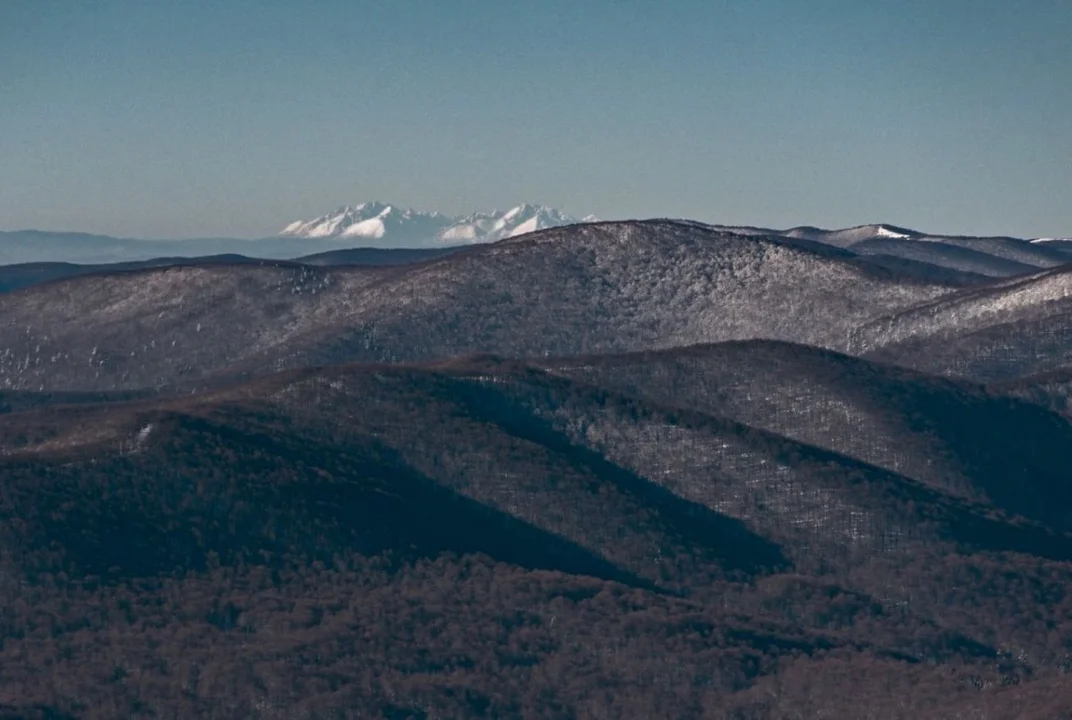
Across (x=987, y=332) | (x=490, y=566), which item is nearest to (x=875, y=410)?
(x=490, y=566)

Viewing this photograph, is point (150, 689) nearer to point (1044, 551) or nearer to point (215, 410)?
point (215, 410)

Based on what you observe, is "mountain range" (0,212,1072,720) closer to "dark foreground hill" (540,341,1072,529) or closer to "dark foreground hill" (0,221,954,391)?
"dark foreground hill" (540,341,1072,529)

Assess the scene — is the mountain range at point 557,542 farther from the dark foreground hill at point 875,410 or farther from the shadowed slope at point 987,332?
the shadowed slope at point 987,332

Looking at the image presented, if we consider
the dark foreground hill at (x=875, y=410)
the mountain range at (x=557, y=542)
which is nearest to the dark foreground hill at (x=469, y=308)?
the mountain range at (x=557, y=542)

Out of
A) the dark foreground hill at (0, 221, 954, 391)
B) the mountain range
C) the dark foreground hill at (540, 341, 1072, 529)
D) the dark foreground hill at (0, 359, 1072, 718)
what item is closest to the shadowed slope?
the mountain range

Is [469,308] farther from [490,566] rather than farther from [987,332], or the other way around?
[490,566]
